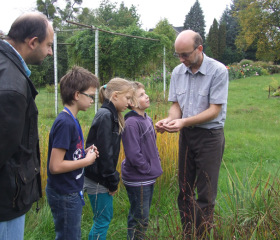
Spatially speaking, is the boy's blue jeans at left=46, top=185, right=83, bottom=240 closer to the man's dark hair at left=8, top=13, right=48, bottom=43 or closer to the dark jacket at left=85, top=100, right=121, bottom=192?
the dark jacket at left=85, top=100, right=121, bottom=192

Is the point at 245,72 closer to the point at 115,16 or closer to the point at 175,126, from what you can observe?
the point at 115,16

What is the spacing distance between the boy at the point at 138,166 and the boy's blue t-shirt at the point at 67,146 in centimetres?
50

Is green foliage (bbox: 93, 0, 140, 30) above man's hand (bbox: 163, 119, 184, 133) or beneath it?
above

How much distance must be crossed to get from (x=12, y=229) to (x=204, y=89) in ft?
6.53

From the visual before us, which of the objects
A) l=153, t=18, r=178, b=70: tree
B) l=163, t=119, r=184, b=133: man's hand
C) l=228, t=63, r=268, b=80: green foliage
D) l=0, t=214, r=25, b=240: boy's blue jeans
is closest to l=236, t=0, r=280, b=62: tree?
l=228, t=63, r=268, b=80: green foliage

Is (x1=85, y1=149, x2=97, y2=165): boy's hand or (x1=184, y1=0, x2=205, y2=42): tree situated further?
(x1=184, y1=0, x2=205, y2=42): tree

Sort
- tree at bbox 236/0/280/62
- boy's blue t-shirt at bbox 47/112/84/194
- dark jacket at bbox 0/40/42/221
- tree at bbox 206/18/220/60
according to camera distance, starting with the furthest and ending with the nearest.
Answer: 1. tree at bbox 206/18/220/60
2. tree at bbox 236/0/280/62
3. boy's blue t-shirt at bbox 47/112/84/194
4. dark jacket at bbox 0/40/42/221

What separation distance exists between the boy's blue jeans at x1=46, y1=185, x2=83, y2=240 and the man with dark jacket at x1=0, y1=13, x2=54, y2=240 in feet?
1.58

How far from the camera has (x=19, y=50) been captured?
1520mm

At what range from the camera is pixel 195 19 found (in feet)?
186

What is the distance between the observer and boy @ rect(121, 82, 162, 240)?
255 centimetres

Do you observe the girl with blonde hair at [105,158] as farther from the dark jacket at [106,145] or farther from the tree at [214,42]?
the tree at [214,42]

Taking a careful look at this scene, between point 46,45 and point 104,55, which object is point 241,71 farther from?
point 46,45

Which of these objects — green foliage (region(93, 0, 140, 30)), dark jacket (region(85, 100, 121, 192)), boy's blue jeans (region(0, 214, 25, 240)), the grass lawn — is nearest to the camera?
boy's blue jeans (region(0, 214, 25, 240))
